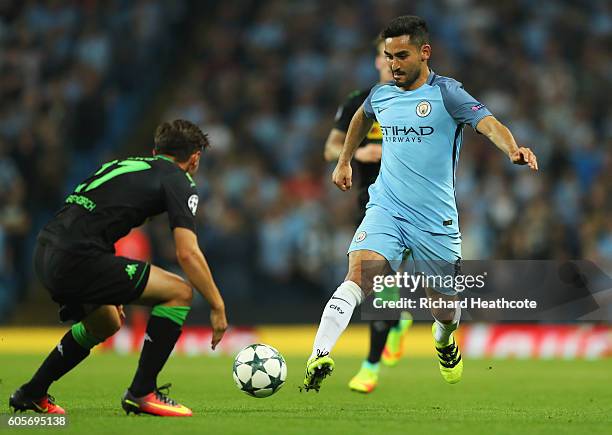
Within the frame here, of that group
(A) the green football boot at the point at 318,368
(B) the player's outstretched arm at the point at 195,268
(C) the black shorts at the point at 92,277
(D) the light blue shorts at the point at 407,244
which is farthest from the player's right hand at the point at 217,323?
(D) the light blue shorts at the point at 407,244

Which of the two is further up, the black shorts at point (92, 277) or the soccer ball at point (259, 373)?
the black shorts at point (92, 277)

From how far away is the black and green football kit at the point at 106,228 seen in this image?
6055 millimetres

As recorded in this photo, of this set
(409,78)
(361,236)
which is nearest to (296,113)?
(409,78)

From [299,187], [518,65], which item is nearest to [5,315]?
[299,187]

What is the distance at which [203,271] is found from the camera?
6.03 metres

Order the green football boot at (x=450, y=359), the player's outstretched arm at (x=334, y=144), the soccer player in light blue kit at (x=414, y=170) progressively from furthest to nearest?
the player's outstretched arm at (x=334, y=144) < the green football boot at (x=450, y=359) < the soccer player in light blue kit at (x=414, y=170)

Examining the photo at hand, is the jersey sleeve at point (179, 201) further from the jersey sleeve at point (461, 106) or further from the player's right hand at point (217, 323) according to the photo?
the jersey sleeve at point (461, 106)

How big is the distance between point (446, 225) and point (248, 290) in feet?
25.2

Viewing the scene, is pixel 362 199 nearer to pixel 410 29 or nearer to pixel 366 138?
pixel 366 138

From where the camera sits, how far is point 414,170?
702cm

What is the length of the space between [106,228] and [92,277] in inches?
11.6

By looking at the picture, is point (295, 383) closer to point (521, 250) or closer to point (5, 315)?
point (521, 250)

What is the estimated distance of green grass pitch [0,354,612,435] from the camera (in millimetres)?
5957

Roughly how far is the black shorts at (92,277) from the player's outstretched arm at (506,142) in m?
2.15
